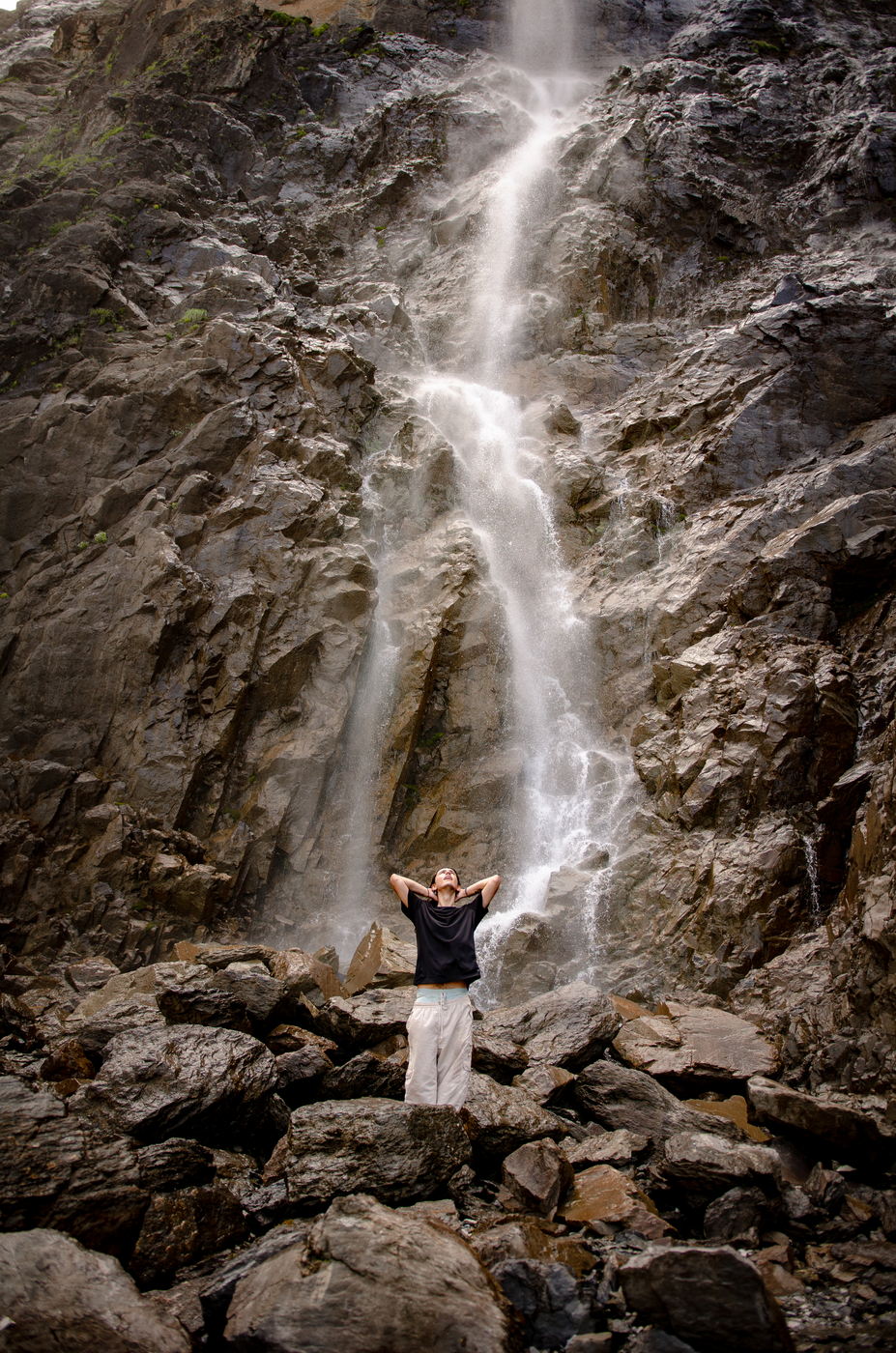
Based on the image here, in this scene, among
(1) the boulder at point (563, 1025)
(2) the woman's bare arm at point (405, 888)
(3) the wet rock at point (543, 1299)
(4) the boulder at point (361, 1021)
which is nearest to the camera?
(3) the wet rock at point (543, 1299)

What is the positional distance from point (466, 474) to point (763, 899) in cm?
1379

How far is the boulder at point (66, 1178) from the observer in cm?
420

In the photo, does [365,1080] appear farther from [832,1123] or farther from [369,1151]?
[832,1123]

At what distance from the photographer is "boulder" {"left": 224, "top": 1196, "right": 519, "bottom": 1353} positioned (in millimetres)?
3316

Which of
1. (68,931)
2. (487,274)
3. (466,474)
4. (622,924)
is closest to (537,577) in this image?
(466,474)

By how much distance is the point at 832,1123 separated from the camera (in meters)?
5.34

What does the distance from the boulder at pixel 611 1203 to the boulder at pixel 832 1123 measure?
4.66 feet

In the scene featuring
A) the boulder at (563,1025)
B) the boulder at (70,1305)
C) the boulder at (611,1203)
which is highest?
the boulder at (563,1025)

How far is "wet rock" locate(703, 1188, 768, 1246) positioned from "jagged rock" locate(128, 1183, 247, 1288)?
9.56 ft

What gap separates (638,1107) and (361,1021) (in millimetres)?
2635

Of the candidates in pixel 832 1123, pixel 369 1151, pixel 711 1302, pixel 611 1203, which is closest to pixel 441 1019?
pixel 369 1151

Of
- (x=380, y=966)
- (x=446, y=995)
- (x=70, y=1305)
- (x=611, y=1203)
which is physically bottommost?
(x=70, y=1305)

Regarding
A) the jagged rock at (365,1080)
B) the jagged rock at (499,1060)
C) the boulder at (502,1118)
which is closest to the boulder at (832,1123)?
the boulder at (502,1118)

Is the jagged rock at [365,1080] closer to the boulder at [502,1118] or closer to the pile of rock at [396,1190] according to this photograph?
the pile of rock at [396,1190]
